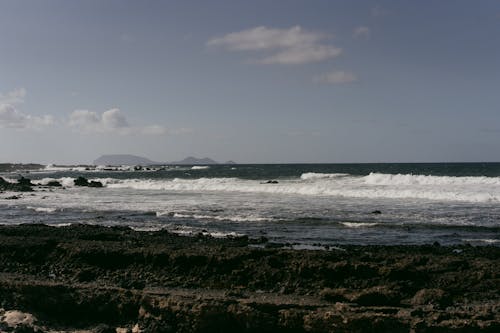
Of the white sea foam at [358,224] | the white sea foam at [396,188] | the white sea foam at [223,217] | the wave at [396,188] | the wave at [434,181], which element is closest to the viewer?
the white sea foam at [358,224]

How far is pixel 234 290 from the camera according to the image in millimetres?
8914

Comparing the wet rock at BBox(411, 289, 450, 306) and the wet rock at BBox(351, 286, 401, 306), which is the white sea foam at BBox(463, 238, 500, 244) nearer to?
the wet rock at BBox(411, 289, 450, 306)

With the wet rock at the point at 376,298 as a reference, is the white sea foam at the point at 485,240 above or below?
below

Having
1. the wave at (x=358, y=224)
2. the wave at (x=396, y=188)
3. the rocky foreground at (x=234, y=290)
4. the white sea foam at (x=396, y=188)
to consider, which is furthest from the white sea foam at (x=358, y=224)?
the white sea foam at (x=396, y=188)

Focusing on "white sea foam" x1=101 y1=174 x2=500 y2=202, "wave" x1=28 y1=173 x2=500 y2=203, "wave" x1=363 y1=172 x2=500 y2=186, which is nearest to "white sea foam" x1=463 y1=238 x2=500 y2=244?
"wave" x1=28 y1=173 x2=500 y2=203

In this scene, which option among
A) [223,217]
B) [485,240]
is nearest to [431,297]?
[485,240]

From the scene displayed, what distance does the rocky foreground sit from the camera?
710cm

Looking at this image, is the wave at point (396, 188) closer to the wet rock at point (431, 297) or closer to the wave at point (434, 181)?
the wave at point (434, 181)

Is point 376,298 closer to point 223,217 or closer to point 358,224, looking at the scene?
point 358,224

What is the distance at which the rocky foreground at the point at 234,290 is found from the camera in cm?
710

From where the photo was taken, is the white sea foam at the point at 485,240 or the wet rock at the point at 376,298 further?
the white sea foam at the point at 485,240

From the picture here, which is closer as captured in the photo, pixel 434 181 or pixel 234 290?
pixel 234 290

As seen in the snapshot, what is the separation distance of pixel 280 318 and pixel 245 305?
1.89ft

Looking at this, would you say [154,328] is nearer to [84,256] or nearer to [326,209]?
[84,256]
